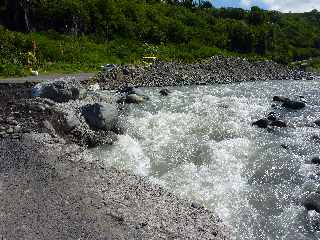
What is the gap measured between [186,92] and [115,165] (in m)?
18.8

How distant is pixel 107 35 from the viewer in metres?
70.6

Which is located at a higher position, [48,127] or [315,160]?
[48,127]

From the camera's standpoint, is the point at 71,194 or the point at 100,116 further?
the point at 100,116

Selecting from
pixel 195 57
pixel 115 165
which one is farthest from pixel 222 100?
pixel 195 57

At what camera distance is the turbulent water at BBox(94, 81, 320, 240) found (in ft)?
49.8

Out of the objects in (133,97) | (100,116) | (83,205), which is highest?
(100,116)

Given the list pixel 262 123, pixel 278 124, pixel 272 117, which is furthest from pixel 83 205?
pixel 272 117

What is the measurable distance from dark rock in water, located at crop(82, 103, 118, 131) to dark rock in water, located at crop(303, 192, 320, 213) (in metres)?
10.8

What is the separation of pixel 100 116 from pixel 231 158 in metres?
7.07

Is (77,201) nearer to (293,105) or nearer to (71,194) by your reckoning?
(71,194)

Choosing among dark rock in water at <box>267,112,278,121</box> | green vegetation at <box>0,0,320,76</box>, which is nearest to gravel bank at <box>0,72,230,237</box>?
dark rock in water at <box>267,112,278,121</box>

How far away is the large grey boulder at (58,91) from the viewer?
2780 centimetres

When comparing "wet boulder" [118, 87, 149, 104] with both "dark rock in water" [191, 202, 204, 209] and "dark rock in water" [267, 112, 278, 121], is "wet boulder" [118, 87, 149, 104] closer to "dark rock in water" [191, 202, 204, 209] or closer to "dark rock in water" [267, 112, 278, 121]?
"dark rock in water" [267, 112, 278, 121]

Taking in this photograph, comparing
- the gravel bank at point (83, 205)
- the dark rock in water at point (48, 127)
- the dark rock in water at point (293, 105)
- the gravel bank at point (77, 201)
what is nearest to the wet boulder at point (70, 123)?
the dark rock in water at point (48, 127)
